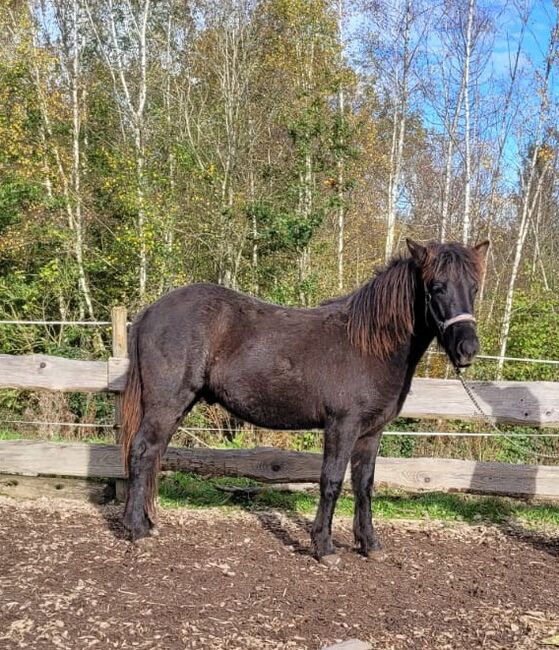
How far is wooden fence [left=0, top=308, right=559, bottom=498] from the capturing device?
490 cm

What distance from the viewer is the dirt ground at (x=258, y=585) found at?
2.85m

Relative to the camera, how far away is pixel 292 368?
3.95m

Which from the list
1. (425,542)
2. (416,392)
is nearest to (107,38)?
(416,392)

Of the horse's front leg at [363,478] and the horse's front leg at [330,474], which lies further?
the horse's front leg at [363,478]

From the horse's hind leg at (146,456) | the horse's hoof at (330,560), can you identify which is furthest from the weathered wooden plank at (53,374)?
the horse's hoof at (330,560)

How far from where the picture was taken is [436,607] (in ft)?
10.7

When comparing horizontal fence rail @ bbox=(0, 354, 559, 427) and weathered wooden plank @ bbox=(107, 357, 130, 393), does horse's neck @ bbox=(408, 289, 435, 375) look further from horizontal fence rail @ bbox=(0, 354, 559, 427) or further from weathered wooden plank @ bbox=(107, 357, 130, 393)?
weathered wooden plank @ bbox=(107, 357, 130, 393)

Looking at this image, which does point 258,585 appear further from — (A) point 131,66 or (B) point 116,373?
Result: (A) point 131,66

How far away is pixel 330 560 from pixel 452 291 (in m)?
1.81

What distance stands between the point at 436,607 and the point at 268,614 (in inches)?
36.3

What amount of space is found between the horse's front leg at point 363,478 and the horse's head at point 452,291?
897 millimetres

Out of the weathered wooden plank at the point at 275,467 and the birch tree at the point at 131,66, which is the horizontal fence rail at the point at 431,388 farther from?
the birch tree at the point at 131,66

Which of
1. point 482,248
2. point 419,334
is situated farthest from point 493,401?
point 482,248

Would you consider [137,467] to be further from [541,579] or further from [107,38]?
[107,38]
